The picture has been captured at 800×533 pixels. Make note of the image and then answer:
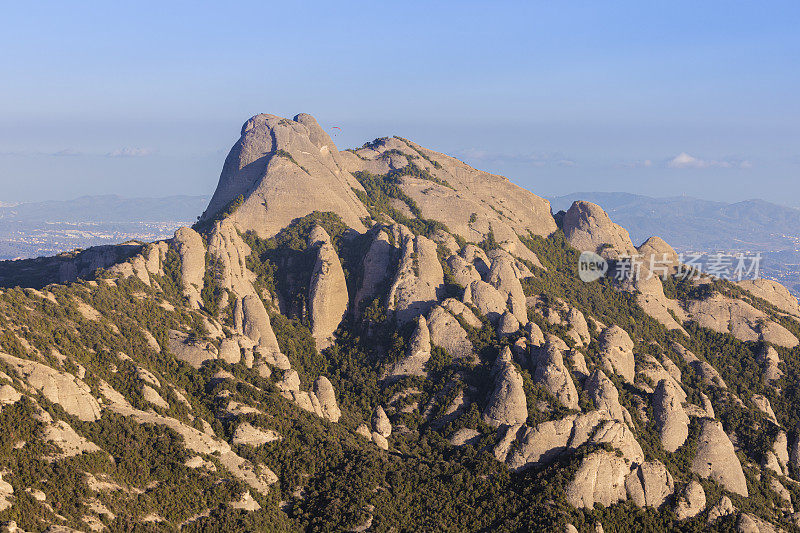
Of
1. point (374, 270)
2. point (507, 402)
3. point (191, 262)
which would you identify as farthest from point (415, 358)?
point (191, 262)

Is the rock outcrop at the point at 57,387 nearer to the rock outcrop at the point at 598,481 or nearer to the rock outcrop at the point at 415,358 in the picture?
the rock outcrop at the point at 415,358

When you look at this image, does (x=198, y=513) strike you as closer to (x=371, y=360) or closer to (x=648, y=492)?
(x=371, y=360)

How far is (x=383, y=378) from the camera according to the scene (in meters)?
125

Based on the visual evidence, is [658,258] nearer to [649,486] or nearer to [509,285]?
[509,285]

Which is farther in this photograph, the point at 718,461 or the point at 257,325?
the point at 257,325

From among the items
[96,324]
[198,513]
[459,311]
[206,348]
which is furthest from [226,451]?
[459,311]

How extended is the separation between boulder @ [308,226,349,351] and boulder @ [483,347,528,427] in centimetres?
3427

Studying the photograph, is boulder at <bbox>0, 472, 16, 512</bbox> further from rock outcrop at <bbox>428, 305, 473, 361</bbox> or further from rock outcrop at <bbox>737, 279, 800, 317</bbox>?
rock outcrop at <bbox>737, 279, 800, 317</bbox>

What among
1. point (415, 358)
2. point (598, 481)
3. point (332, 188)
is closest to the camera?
point (598, 481)

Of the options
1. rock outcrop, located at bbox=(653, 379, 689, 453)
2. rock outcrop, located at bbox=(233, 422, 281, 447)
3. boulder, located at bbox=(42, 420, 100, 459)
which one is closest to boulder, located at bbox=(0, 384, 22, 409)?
boulder, located at bbox=(42, 420, 100, 459)

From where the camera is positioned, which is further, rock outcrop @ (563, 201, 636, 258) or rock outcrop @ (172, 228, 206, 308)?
rock outcrop @ (563, 201, 636, 258)

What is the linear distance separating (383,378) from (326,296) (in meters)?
19.9

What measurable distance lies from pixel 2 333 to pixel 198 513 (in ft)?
122

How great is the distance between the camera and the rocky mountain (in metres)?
90.6
